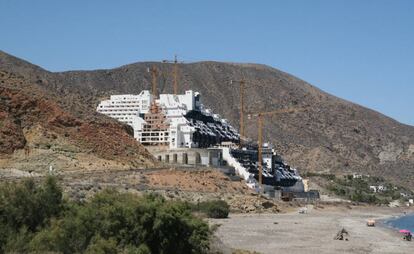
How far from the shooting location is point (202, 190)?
74.0 metres

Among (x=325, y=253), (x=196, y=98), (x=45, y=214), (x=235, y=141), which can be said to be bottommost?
(x=325, y=253)

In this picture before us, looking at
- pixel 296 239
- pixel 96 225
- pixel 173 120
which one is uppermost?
pixel 173 120

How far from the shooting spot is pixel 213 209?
60.4 m

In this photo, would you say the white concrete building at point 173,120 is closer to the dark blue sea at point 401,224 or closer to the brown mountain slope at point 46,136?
the brown mountain slope at point 46,136

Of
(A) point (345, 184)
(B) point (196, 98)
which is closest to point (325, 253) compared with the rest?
(B) point (196, 98)

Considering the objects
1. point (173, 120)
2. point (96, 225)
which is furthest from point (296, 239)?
point (173, 120)

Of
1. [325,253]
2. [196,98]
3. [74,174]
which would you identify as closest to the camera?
[325,253]

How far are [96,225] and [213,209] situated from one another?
36858mm

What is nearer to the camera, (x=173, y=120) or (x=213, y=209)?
(x=213, y=209)

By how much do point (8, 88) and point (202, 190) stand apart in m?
23.4

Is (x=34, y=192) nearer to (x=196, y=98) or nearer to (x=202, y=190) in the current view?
(x=202, y=190)

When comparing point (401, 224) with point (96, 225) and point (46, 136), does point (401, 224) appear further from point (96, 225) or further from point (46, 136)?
point (96, 225)

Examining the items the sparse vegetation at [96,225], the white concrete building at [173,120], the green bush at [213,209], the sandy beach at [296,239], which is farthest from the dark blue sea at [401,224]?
the sparse vegetation at [96,225]

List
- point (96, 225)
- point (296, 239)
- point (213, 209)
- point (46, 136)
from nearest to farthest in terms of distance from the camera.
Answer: point (96, 225)
point (296, 239)
point (213, 209)
point (46, 136)
